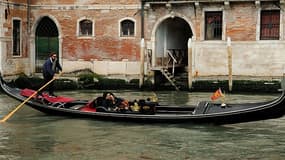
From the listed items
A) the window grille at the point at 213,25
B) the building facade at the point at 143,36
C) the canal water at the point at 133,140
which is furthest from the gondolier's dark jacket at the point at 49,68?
the window grille at the point at 213,25

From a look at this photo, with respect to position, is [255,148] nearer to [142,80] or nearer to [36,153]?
[36,153]

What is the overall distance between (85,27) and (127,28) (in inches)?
51.0

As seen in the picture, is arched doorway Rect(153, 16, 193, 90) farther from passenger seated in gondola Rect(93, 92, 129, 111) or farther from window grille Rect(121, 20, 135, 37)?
passenger seated in gondola Rect(93, 92, 129, 111)

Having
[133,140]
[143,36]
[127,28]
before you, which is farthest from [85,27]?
[133,140]

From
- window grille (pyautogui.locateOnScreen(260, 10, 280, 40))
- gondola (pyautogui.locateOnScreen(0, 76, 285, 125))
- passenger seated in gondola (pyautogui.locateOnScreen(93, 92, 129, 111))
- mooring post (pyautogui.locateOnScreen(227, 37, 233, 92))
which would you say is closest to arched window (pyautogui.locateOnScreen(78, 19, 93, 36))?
mooring post (pyautogui.locateOnScreen(227, 37, 233, 92))

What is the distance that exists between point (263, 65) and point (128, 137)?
7.34m

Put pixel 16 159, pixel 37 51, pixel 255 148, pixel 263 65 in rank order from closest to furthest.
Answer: pixel 16 159
pixel 255 148
pixel 263 65
pixel 37 51

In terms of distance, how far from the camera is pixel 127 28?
15383mm

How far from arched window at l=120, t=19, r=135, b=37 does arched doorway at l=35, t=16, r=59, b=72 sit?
2194mm

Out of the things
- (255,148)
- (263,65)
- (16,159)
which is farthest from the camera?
(263,65)

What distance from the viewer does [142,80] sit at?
583 inches

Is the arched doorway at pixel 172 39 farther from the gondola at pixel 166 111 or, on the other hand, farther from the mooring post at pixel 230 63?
the gondola at pixel 166 111

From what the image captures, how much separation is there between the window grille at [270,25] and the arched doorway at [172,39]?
2689 millimetres

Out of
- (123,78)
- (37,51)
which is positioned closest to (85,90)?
(123,78)
